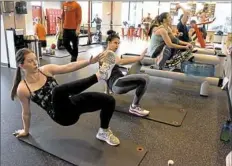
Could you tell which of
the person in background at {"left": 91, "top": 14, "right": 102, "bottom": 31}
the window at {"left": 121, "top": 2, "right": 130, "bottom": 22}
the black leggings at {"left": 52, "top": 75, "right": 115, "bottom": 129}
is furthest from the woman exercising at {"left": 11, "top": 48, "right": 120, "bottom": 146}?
the window at {"left": 121, "top": 2, "right": 130, "bottom": 22}

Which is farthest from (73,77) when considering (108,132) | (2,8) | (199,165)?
(199,165)

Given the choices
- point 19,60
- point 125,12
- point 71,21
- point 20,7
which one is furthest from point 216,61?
point 125,12

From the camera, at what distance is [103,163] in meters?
1.72

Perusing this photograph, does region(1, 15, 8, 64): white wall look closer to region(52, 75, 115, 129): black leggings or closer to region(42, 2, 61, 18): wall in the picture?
region(52, 75, 115, 129): black leggings

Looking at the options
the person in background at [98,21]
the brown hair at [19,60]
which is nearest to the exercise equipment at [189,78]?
the brown hair at [19,60]

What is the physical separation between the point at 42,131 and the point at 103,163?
811mm

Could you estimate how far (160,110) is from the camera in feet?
8.99

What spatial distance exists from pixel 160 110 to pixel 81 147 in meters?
1.22

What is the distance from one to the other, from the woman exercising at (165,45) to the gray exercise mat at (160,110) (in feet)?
2.81

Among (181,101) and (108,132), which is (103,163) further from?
(181,101)

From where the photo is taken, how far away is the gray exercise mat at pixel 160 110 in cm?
249

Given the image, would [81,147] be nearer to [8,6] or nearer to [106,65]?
[106,65]

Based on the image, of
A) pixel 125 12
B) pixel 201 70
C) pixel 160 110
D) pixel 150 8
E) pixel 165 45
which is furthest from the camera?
pixel 125 12

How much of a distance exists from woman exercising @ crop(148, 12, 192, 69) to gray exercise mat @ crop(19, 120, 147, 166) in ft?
6.04
